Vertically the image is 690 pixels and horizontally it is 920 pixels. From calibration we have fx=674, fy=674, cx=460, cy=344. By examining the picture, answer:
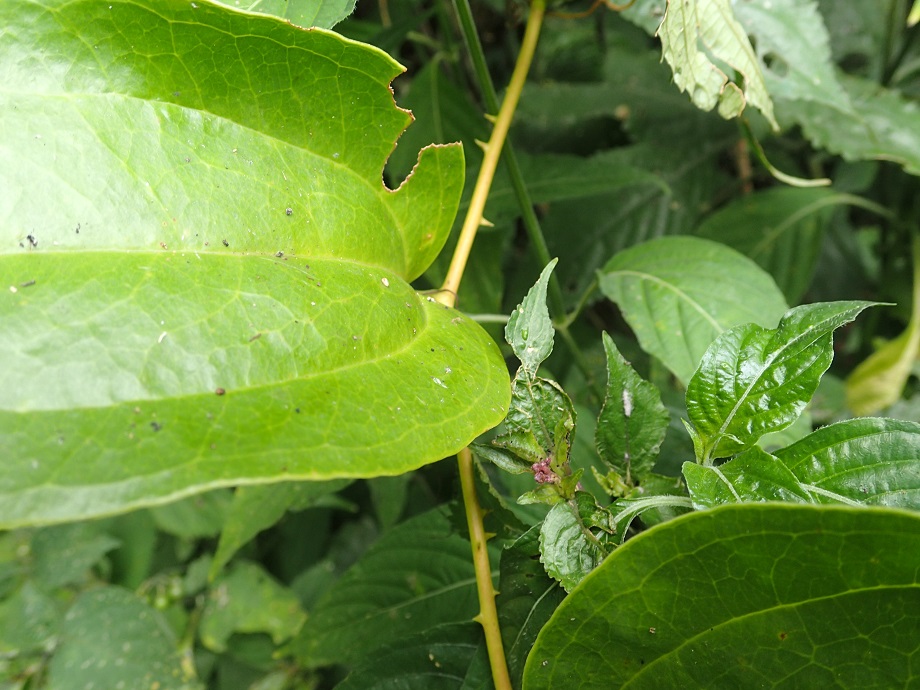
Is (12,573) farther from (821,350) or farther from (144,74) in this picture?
(821,350)

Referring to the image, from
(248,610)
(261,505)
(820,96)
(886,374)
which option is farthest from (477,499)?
(248,610)

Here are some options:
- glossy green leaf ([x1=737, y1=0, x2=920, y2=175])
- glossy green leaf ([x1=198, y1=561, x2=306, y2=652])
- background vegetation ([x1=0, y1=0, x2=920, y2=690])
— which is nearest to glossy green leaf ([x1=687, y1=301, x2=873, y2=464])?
background vegetation ([x1=0, y1=0, x2=920, y2=690])

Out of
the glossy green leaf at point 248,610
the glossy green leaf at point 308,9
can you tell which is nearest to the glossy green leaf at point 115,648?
the glossy green leaf at point 248,610

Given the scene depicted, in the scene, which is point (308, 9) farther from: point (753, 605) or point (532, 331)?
point (753, 605)

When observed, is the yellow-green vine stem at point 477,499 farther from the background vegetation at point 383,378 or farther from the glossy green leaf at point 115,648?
the glossy green leaf at point 115,648

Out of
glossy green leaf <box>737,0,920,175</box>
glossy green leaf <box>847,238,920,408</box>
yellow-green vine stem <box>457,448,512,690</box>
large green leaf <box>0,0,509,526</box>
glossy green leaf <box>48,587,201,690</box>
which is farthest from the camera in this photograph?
glossy green leaf <box>48,587,201,690</box>

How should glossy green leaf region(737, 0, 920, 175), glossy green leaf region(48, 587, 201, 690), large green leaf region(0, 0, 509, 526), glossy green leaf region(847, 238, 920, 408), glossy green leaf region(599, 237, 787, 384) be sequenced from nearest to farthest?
1. large green leaf region(0, 0, 509, 526)
2. glossy green leaf region(599, 237, 787, 384)
3. glossy green leaf region(737, 0, 920, 175)
4. glossy green leaf region(847, 238, 920, 408)
5. glossy green leaf region(48, 587, 201, 690)

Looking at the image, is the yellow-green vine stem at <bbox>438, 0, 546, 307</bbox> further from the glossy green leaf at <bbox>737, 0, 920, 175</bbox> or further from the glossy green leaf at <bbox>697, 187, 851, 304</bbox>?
the glossy green leaf at <bbox>697, 187, 851, 304</bbox>

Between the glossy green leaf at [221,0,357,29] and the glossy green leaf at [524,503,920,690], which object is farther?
the glossy green leaf at [221,0,357,29]
